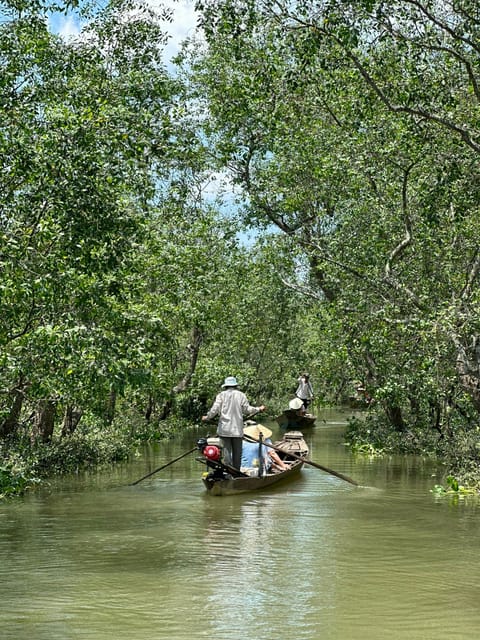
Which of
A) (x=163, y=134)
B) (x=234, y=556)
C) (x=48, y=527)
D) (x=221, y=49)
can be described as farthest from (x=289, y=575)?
(x=221, y=49)

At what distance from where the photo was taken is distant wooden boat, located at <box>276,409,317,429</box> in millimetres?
31864

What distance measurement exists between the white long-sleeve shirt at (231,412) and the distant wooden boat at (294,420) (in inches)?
674

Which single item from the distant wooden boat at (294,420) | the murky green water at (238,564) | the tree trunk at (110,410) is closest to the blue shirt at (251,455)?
the murky green water at (238,564)

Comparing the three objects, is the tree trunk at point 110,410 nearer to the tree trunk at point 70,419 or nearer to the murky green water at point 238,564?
the tree trunk at point 70,419

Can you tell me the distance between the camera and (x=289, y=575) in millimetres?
8883

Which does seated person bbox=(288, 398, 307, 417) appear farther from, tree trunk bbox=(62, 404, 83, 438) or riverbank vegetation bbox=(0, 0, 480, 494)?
tree trunk bbox=(62, 404, 83, 438)

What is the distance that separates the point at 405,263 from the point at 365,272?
922 mm

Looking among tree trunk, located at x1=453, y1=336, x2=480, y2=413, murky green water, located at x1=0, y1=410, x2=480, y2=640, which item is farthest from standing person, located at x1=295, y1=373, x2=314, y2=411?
tree trunk, located at x1=453, y1=336, x2=480, y2=413

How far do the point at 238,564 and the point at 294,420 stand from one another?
22868 mm

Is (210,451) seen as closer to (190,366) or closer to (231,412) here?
(231,412)

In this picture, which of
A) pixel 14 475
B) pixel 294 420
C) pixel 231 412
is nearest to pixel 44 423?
pixel 14 475

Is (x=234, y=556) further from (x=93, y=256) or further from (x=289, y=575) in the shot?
(x=93, y=256)

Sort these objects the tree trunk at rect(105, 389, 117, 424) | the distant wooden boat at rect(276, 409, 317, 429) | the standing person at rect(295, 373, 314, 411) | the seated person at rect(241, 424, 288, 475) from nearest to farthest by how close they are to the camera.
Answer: the seated person at rect(241, 424, 288, 475) → the tree trunk at rect(105, 389, 117, 424) → the distant wooden boat at rect(276, 409, 317, 429) → the standing person at rect(295, 373, 314, 411)

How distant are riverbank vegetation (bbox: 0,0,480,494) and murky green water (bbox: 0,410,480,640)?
2.21 metres
